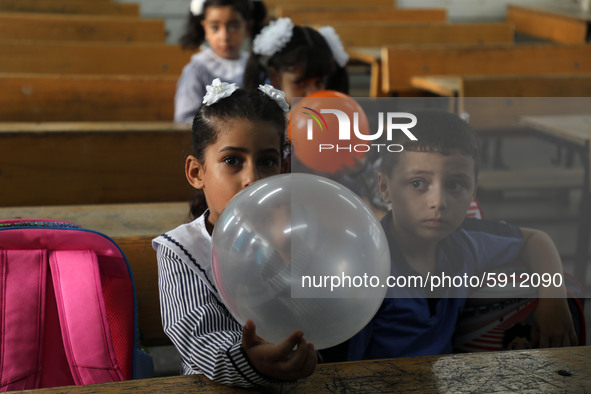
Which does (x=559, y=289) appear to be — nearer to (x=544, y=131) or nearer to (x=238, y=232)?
(x=238, y=232)

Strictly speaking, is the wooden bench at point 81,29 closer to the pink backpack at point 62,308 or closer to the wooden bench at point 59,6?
the wooden bench at point 59,6

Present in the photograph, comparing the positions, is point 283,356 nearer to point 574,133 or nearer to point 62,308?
point 62,308

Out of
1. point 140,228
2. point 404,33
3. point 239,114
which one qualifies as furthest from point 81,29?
point 239,114

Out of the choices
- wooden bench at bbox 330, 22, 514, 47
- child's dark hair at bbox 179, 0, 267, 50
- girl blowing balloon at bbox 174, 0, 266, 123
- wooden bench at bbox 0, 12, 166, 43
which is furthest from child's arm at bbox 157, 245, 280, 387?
wooden bench at bbox 330, 22, 514, 47

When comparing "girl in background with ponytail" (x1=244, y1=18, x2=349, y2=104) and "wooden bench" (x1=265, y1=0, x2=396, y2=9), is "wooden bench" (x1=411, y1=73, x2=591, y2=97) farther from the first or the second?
"wooden bench" (x1=265, y1=0, x2=396, y2=9)

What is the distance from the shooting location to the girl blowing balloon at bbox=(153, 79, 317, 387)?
792 mm

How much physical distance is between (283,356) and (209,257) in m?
0.32

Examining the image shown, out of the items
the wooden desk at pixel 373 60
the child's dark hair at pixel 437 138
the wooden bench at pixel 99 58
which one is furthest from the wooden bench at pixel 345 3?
the child's dark hair at pixel 437 138

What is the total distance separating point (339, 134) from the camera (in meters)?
0.86

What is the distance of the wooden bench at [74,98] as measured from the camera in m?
2.63

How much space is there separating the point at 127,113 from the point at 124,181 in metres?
0.69

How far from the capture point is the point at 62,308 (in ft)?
3.50

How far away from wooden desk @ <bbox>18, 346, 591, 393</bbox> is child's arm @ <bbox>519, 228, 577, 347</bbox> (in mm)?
174

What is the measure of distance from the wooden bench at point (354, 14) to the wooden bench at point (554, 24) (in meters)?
0.95
